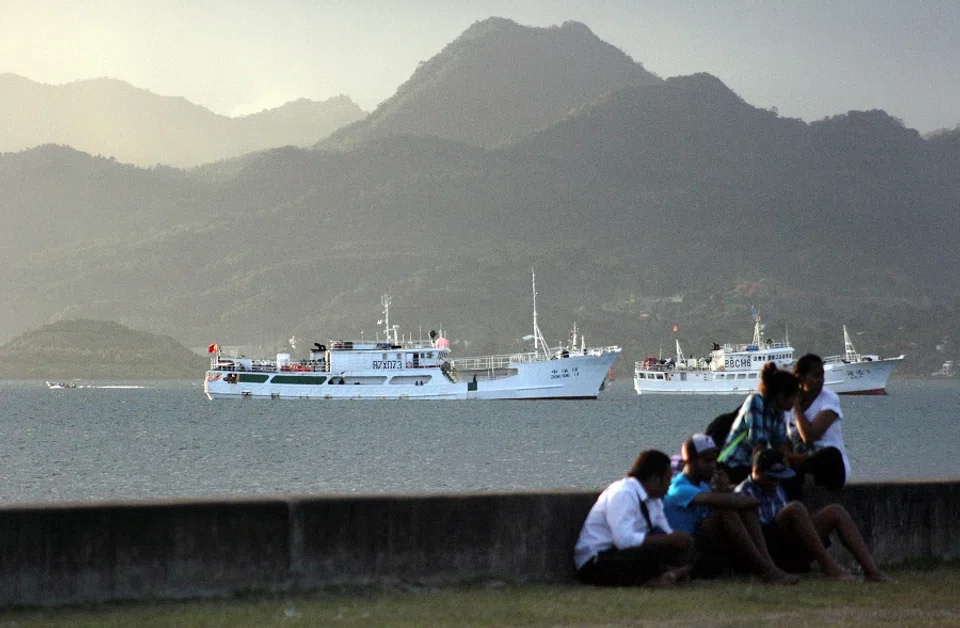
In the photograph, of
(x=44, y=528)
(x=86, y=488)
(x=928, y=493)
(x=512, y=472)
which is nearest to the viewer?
(x=44, y=528)

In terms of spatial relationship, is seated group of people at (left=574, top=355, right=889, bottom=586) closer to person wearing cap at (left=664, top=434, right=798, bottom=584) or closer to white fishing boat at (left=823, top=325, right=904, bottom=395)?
person wearing cap at (left=664, top=434, right=798, bottom=584)

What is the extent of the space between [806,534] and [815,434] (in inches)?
27.9

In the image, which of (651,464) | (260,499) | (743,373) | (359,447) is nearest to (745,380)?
(743,373)

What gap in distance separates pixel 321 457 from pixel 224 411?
154 ft

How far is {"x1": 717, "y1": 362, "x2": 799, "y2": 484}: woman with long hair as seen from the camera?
902 cm

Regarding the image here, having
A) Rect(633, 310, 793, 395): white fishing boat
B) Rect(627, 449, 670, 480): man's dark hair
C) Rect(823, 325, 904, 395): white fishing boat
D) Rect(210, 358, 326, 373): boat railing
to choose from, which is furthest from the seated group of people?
Rect(823, 325, 904, 395): white fishing boat

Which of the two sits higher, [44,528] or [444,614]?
[44,528]

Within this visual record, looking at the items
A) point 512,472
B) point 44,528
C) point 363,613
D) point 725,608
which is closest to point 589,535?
point 725,608

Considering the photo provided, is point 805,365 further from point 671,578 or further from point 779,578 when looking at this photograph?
point 671,578

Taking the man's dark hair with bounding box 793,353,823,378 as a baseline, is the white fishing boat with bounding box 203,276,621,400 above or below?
above

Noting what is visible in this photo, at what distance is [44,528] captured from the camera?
25.3 feet

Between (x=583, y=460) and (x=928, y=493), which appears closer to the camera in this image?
(x=928, y=493)

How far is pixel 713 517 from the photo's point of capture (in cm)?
912

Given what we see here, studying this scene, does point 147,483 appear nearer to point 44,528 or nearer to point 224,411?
point 44,528
